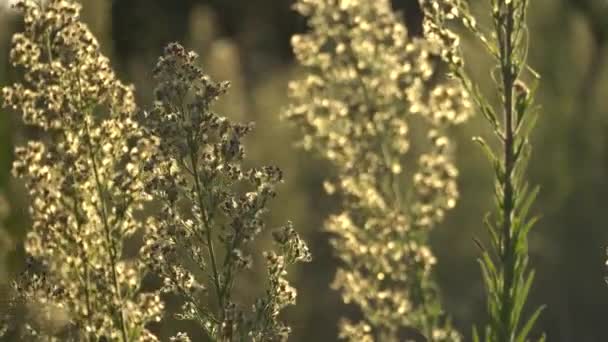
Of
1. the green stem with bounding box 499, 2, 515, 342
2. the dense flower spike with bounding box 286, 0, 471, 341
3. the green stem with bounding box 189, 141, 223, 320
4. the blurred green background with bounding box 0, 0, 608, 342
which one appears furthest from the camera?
the blurred green background with bounding box 0, 0, 608, 342

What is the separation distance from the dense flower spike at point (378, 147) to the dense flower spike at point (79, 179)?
795mm

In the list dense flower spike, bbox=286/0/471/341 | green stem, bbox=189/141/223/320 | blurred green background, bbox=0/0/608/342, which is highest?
blurred green background, bbox=0/0/608/342

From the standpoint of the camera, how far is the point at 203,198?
2.35 meters

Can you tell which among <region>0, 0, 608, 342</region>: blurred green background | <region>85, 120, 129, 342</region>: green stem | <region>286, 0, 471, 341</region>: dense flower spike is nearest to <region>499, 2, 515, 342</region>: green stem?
<region>286, 0, 471, 341</region>: dense flower spike

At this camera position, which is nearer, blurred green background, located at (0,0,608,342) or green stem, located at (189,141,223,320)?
green stem, located at (189,141,223,320)

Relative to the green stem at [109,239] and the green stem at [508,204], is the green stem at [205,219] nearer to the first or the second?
the green stem at [109,239]

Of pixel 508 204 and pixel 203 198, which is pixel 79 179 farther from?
pixel 508 204

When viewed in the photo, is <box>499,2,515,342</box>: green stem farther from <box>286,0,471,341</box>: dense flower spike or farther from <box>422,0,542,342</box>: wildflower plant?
<box>286,0,471,341</box>: dense flower spike

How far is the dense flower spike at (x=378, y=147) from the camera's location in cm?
329

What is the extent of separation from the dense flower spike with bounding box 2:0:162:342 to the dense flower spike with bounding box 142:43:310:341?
0.06 m

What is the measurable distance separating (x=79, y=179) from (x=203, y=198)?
0.25 m

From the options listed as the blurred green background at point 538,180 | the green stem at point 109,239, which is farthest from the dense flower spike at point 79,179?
the blurred green background at point 538,180

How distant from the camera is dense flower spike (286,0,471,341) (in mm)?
3289

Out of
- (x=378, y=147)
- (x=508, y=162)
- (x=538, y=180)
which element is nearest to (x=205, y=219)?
(x=508, y=162)
